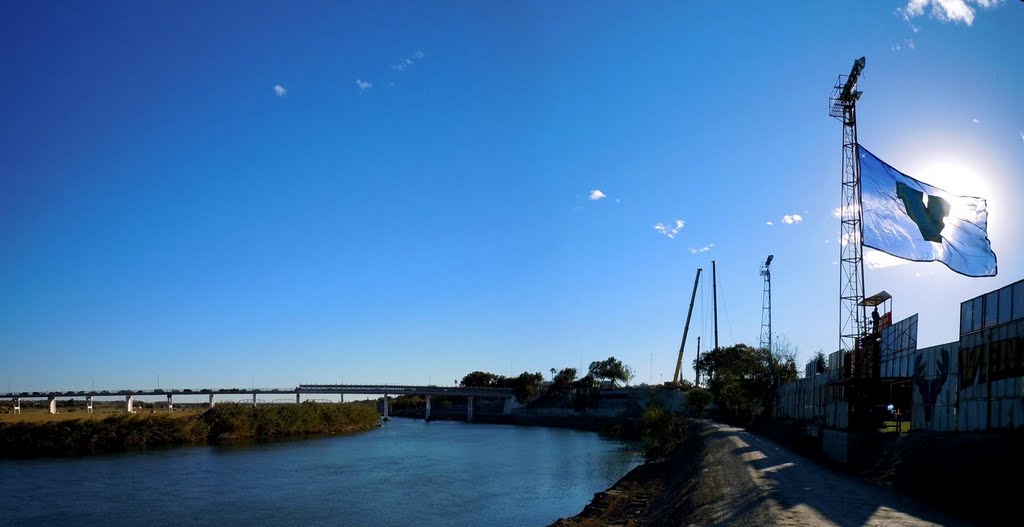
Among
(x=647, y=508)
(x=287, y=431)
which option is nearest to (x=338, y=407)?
(x=287, y=431)

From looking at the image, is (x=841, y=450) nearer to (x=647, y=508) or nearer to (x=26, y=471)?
(x=647, y=508)

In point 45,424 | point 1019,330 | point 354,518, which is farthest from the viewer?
point 45,424

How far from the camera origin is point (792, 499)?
73.0 feet

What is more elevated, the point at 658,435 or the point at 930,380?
the point at 930,380

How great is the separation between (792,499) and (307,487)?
3584 centimetres

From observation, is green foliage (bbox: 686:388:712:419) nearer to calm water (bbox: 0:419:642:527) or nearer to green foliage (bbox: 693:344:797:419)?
green foliage (bbox: 693:344:797:419)

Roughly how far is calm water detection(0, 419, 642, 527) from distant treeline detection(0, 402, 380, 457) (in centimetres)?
863

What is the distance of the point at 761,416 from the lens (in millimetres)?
84188

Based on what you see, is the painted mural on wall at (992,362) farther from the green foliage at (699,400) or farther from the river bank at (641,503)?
the green foliage at (699,400)

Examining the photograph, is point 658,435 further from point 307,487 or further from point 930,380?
point 930,380

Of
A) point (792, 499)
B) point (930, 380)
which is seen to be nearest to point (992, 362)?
point (930, 380)

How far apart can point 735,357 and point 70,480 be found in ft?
420

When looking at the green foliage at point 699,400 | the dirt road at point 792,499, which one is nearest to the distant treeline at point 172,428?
the green foliage at point 699,400

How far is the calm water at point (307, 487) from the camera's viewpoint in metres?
36.2
